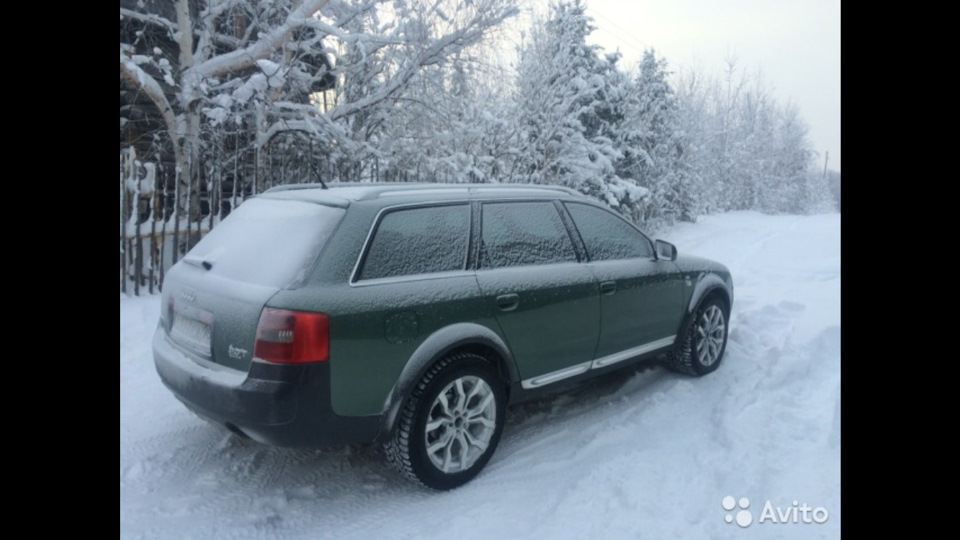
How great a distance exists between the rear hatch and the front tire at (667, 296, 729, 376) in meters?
3.07

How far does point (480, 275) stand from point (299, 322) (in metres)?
1.09

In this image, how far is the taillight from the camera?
278 cm

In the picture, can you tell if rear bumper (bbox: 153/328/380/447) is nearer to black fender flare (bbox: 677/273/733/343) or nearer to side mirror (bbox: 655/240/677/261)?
side mirror (bbox: 655/240/677/261)

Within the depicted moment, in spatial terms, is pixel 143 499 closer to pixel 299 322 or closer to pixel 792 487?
pixel 299 322

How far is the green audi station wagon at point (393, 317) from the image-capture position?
9.32 ft

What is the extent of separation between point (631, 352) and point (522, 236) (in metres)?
1.27

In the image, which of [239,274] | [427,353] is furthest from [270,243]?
[427,353]

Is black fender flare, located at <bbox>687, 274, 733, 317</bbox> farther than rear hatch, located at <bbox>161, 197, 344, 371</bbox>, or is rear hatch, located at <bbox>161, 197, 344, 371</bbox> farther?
black fender flare, located at <bbox>687, 274, 733, 317</bbox>

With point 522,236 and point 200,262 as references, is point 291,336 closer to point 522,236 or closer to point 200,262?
point 200,262

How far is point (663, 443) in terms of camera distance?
380cm

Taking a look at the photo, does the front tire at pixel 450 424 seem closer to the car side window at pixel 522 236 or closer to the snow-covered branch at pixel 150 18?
the car side window at pixel 522 236

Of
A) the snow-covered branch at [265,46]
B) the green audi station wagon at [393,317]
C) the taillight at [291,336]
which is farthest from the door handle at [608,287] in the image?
the snow-covered branch at [265,46]

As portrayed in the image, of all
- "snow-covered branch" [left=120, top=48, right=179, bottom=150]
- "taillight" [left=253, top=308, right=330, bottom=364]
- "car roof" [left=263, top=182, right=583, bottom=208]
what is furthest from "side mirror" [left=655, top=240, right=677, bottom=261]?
"snow-covered branch" [left=120, top=48, right=179, bottom=150]
